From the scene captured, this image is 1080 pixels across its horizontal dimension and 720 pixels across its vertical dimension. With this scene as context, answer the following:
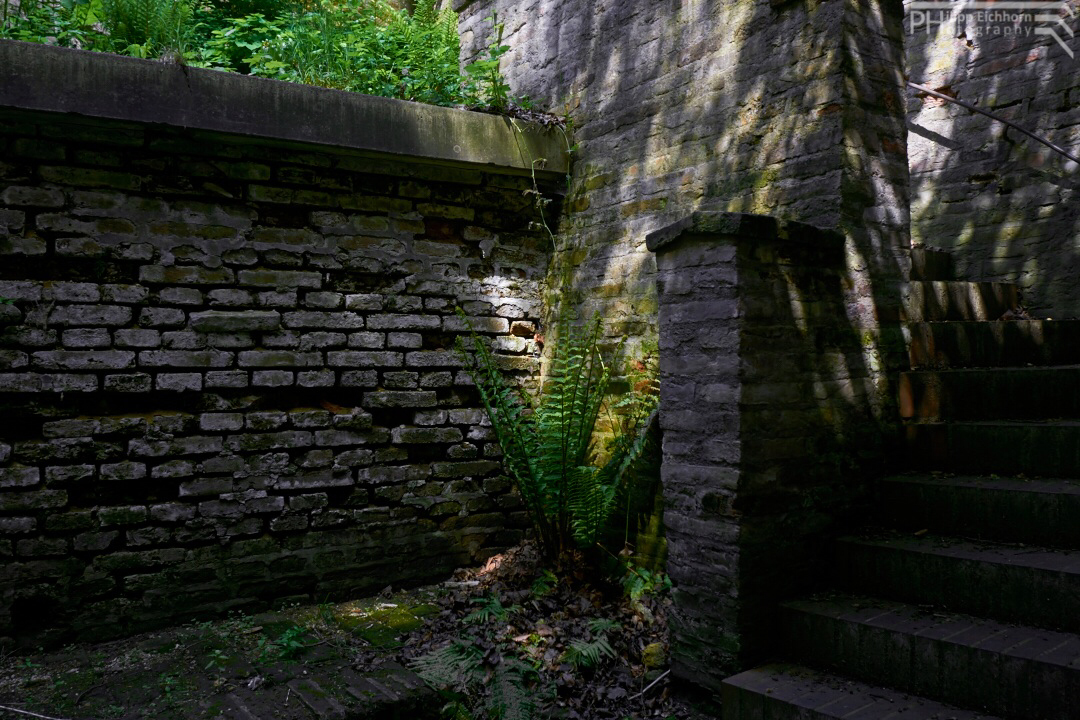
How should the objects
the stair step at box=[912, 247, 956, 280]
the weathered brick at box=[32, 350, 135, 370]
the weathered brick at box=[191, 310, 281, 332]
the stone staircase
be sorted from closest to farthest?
the stone staircase < the weathered brick at box=[32, 350, 135, 370] < the weathered brick at box=[191, 310, 281, 332] < the stair step at box=[912, 247, 956, 280]

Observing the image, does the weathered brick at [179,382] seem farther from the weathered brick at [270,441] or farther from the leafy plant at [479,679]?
the leafy plant at [479,679]

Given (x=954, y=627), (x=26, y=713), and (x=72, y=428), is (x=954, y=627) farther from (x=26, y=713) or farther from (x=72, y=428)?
(x=72, y=428)

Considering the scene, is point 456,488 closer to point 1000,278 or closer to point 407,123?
point 407,123

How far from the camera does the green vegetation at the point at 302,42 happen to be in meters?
3.92

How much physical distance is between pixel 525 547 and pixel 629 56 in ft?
10.2

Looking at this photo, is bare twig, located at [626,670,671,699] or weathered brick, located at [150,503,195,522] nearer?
bare twig, located at [626,670,671,699]

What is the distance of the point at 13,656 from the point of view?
334cm

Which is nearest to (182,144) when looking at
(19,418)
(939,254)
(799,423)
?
(19,418)

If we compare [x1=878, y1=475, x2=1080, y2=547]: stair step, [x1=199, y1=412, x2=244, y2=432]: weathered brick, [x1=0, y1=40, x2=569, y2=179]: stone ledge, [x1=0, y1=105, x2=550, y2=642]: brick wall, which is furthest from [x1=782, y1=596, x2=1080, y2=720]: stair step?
[x1=0, y1=40, x2=569, y2=179]: stone ledge

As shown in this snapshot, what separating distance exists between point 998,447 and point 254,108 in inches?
155

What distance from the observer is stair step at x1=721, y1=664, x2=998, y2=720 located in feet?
7.88

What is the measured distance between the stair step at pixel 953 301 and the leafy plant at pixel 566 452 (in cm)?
144

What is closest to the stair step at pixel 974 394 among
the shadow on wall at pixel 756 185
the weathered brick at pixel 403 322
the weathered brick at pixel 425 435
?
the shadow on wall at pixel 756 185

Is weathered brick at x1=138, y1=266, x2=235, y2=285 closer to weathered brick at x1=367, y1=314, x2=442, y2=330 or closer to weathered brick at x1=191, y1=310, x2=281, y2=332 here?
weathered brick at x1=191, y1=310, x2=281, y2=332
